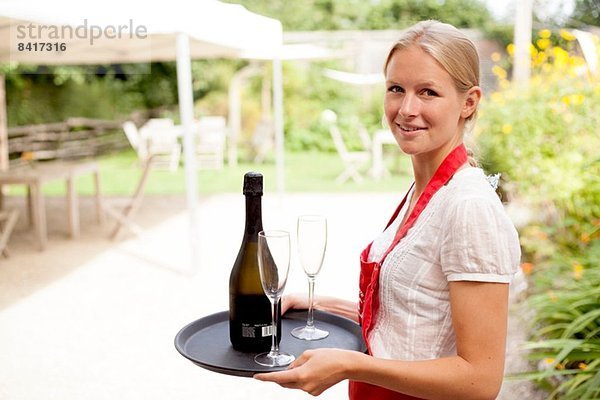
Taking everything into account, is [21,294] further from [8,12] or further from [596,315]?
[596,315]

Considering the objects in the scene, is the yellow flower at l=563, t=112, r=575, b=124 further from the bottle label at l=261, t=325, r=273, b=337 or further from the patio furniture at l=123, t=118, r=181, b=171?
the patio furniture at l=123, t=118, r=181, b=171

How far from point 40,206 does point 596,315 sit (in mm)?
5287

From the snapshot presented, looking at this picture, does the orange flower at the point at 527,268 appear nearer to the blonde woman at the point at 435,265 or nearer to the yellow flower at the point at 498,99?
the yellow flower at the point at 498,99

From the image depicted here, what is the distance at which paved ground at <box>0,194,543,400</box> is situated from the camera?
343 centimetres

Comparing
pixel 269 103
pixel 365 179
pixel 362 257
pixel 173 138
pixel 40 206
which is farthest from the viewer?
pixel 269 103

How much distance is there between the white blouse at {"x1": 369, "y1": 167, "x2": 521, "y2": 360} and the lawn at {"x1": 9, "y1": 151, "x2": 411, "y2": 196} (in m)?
7.57

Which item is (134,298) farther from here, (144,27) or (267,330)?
(267,330)

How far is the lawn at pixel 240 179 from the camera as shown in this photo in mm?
9883

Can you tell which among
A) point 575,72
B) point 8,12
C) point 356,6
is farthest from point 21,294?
point 356,6

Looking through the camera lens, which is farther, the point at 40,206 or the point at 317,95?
the point at 317,95

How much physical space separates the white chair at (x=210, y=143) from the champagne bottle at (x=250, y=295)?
1079 cm

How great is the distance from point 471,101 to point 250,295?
25.9 inches

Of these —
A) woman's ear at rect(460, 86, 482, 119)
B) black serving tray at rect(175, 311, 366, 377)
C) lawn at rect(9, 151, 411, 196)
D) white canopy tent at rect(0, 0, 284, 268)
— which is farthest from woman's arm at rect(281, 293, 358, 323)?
lawn at rect(9, 151, 411, 196)

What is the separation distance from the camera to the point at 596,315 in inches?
106
